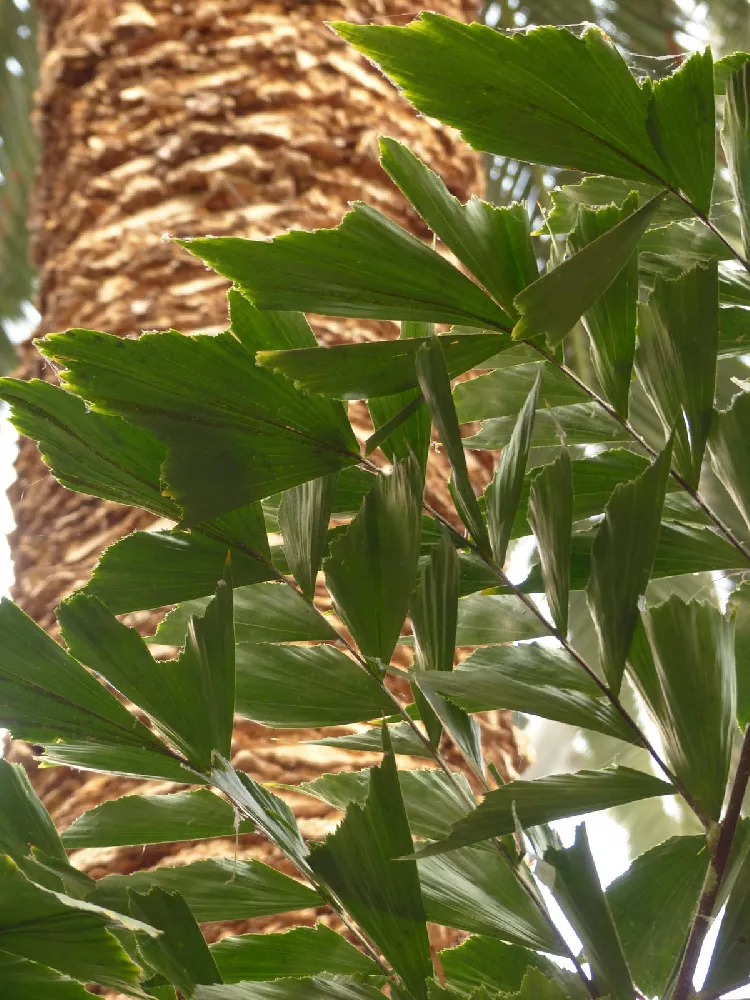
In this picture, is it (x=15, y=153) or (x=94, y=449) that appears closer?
(x=94, y=449)

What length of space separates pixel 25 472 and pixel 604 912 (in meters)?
0.88

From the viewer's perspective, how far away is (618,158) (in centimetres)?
31

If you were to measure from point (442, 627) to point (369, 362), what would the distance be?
0.08 meters

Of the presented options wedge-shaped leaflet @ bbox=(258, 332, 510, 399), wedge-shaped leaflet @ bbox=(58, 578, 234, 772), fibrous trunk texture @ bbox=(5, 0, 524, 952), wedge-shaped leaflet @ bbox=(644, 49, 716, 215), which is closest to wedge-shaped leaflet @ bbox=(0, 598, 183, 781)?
wedge-shaped leaflet @ bbox=(58, 578, 234, 772)

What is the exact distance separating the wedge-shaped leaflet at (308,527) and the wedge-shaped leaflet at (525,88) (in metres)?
0.12

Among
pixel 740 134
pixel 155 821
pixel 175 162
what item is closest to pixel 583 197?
pixel 740 134

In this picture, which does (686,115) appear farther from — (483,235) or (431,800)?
(431,800)

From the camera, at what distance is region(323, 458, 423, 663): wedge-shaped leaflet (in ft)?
1.03

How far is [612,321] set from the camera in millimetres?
350

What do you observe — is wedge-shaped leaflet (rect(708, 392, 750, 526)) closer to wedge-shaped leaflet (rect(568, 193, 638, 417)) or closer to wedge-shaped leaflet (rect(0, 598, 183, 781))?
wedge-shaped leaflet (rect(568, 193, 638, 417))

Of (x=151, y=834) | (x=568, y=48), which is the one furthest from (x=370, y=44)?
(x=151, y=834)

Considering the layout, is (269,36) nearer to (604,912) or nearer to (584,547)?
(584,547)

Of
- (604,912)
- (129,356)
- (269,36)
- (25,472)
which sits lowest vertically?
(25,472)

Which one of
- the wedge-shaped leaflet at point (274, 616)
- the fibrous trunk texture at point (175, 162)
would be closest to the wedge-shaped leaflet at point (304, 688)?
the wedge-shaped leaflet at point (274, 616)
